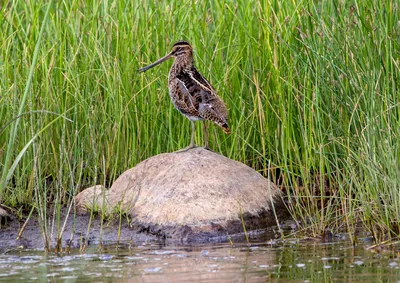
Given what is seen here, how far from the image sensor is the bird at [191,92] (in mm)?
6914

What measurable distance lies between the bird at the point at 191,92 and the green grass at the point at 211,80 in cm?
25

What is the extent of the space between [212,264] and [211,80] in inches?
106

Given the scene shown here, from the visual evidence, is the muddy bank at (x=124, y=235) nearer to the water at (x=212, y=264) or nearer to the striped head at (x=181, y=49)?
the water at (x=212, y=264)

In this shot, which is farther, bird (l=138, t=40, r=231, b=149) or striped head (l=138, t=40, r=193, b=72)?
striped head (l=138, t=40, r=193, b=72)

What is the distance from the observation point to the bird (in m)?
6.91

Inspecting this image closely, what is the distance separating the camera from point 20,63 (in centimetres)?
763

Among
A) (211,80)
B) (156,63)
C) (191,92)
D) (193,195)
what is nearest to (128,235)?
(193,195)

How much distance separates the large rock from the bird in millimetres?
303

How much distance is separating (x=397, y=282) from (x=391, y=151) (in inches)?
49.5

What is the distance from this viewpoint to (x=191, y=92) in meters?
7.07

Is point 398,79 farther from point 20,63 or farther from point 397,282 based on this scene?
point 20,63

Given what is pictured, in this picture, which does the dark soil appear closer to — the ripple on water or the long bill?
the ripple on water

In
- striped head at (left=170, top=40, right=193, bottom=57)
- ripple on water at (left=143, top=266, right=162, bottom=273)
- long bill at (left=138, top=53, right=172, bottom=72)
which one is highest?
striped head at (left=170, top=40, right=193, bottom=57)

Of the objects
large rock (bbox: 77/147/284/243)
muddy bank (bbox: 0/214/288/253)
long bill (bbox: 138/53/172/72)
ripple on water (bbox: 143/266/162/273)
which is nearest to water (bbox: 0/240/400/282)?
ripple on water (bbox: 143/266/162/273)
